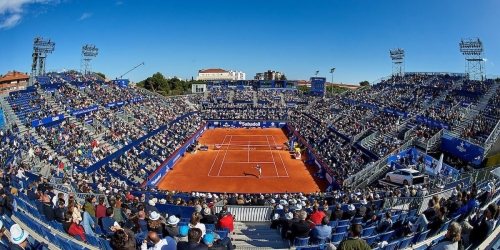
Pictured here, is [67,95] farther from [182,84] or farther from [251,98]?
[182,84]

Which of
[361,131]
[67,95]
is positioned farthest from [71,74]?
[361,131]

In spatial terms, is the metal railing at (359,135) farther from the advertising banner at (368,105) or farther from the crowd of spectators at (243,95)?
the crowd of spectators at (243,95)

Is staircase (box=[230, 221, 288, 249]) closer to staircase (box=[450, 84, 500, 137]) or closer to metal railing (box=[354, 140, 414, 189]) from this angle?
metal railing (box=[354, 140, 414, 189])

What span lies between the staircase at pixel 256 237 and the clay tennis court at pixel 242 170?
44.8ft

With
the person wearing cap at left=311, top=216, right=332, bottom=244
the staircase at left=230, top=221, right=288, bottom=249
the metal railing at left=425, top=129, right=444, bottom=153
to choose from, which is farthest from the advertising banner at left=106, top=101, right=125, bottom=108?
the person wearing cap at left=311, top=216, right=332, bottom=244

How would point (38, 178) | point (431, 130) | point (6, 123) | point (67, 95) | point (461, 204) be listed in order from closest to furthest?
point (461, 204)
point (38, 178)
point (6, 123)
point (431, 130)
point (67, 95)

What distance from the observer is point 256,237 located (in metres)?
10.5

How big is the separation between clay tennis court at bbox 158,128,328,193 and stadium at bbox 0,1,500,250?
236mm

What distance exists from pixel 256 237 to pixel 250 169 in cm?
2179

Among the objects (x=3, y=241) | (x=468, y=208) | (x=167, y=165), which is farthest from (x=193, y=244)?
(x=167, y=165)

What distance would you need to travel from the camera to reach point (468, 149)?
24.0 m

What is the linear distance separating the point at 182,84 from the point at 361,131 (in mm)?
85015

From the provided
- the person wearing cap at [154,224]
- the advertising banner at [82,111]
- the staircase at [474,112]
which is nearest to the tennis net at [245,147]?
the advertising banner at [82,111]

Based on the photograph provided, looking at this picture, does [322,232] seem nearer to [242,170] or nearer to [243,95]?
[242,170]
